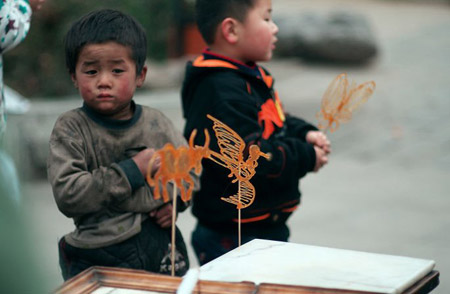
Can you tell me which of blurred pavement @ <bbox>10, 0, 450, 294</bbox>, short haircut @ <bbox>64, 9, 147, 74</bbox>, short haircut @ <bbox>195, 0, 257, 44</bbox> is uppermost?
short haircut @ <bbox>195, 0, 257, 44</bbox>

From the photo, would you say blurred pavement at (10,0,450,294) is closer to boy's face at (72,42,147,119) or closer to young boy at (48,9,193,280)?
young boy at (48,9,193,280)

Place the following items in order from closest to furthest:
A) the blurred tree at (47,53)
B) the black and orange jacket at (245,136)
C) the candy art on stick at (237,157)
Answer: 1. the candy art on stick at (237,157)
2. the black and orange jacket at (245,136)
3. the blurred tree at (47,53)

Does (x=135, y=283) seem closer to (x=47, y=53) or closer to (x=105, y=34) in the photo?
(x=105, y=34)

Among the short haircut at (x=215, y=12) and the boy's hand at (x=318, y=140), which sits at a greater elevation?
the short haircut at (x=215, y=12)

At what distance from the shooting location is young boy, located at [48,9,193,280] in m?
2.30

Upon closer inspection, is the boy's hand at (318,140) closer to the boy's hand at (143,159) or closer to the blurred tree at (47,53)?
the boy's hand at (143,159)

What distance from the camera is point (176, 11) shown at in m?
8.78

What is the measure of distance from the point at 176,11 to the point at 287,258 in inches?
275

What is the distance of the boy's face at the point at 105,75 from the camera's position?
234cm

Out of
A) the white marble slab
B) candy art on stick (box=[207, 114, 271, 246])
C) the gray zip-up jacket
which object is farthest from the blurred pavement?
the white marble slab

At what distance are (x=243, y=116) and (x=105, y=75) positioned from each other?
63 centimetres

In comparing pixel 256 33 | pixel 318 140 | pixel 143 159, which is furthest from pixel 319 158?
pixel 143 159

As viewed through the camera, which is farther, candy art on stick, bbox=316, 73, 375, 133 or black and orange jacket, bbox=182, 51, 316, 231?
candy art on stick, bbox=316, 73, 375, 133

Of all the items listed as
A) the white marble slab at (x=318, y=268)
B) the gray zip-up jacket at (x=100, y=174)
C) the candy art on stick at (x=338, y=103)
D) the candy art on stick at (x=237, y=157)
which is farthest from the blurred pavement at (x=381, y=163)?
the candy art on stick at (x=338, y=103)
